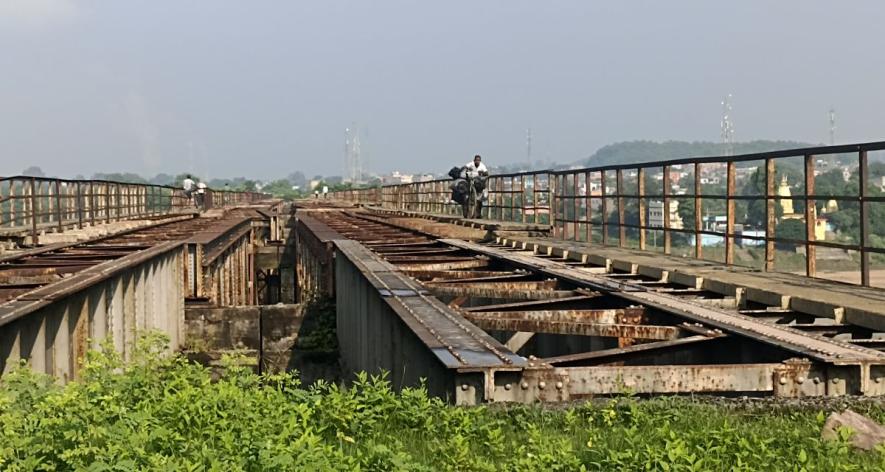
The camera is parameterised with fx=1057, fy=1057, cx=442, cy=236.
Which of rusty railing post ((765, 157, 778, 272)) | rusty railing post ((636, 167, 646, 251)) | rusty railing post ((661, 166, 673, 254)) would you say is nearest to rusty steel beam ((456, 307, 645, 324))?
rusty railing post ((765, 157, 778, 272))

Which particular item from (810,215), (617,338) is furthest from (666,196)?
(617,338)

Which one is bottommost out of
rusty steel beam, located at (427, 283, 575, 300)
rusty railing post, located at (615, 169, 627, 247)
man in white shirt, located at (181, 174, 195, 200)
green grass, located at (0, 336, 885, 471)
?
green grass, located at (0, 336, 885, 471)

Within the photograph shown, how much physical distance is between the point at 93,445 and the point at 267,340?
13.5 meters

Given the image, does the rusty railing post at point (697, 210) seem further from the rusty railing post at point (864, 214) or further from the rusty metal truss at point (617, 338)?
the rusty railing post at point (864, 214)

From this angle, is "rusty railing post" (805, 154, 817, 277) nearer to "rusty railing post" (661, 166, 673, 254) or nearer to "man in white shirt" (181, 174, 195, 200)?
"rusty railing post" (661, 166, 673, 254)

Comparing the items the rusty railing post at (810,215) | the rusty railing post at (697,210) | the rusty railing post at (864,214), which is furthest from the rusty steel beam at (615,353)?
the rusty railing post at (697,210)

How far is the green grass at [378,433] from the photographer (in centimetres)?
485

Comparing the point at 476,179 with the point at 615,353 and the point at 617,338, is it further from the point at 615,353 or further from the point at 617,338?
the point at 615,353

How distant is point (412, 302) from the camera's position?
373 inches

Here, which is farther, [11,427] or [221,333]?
[221,333]

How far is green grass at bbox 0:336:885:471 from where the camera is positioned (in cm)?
485

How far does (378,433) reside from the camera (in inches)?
225

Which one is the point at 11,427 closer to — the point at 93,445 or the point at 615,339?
the point at 93,445

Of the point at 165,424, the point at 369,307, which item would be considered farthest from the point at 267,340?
the point at 165,424
